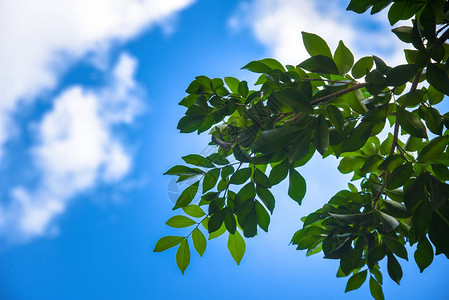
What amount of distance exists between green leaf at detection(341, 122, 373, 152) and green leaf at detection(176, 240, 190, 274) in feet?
0.87

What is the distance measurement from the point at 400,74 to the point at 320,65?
0.30 ft

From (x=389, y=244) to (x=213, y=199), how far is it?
22cm

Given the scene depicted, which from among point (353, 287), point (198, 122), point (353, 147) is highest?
point (198, 122)

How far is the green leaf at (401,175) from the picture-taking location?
0.38 meters

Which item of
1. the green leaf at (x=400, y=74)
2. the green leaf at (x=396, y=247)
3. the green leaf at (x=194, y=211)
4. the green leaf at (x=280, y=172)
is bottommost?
the green leaf at (x=396, y=247)

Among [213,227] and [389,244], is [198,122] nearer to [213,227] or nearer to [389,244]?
[213,227]

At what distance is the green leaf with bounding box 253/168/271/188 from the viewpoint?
0.43 m

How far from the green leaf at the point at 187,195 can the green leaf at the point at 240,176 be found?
0.06 meters

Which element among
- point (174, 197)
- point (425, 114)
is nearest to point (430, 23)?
point (425, 114)

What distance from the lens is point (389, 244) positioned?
416mm

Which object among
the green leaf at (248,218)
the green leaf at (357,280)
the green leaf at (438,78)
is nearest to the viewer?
the green leaf at (438,78)

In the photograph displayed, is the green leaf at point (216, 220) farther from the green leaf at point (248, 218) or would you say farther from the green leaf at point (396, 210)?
the green leaf at point (396, 210)

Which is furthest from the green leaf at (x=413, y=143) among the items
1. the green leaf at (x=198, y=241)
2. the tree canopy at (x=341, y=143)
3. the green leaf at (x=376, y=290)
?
the green leaf at (x=198, y=241)

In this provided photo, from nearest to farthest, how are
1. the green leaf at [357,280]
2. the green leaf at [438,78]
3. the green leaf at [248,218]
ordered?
the green leaf at [438,78] → the green leaf at [248,218] → the green leaf at [357,280]
